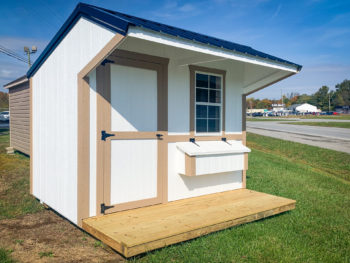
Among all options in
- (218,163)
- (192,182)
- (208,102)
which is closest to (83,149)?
(192,182)

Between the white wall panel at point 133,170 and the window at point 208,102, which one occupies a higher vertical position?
the window at point 208,102

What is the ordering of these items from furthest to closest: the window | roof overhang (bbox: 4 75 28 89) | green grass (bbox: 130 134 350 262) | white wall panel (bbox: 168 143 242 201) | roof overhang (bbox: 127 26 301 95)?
roof overhang (bbox: 4 75 28 89)
the window
white wall panel (bbox: 168 143 242 201)
green grass (bbox: 130 134 350 262)
roof overhang (bbox: 127 26 301 95)

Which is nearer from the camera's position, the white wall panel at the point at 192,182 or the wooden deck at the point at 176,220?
the wooden deck at the point at 176,220

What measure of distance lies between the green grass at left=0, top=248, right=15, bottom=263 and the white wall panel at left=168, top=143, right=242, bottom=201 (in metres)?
2.16

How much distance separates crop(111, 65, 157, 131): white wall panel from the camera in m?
3.97

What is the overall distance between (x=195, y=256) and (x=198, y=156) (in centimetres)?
165

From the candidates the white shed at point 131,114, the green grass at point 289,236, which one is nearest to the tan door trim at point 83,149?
the white shed at point 131,114

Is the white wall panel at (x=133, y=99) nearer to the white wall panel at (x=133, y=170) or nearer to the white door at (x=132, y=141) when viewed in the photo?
the white door at (x=132, y=141)

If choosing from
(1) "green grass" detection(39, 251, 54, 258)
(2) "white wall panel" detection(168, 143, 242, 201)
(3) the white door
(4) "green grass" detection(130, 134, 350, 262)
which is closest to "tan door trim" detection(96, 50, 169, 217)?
(3) the white door

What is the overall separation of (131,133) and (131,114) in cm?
26

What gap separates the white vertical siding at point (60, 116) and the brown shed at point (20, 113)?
584 cm

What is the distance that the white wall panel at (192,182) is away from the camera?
4594mm

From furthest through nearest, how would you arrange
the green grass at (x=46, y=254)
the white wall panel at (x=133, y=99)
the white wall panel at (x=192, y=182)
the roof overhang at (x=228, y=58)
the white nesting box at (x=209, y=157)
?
the white wall panel at (x=192, y=182)
the white nesting box at (x=209, y=157)
the white wall panel at (x=133, y=99)
the green grass at (x=46, y=254)
the roof overhang at (x=228, y=58)

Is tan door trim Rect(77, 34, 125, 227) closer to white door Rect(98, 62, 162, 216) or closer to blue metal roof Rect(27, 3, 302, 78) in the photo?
white door Rect(98, 62, 162, 216)
